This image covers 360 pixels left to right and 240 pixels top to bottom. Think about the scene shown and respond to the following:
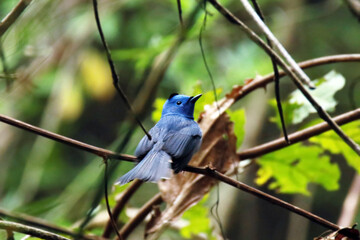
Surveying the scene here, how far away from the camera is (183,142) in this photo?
7.71 feet

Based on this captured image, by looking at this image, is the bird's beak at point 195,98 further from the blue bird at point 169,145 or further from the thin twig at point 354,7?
the thin twig at point 354,7

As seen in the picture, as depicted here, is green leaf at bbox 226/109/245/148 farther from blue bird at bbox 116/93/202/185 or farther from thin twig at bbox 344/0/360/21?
thin twig at bbox 344/0/360/21

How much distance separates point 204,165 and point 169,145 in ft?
0.65

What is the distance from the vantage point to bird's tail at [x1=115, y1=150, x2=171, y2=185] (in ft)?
6.27

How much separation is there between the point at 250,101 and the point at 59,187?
2.20 m

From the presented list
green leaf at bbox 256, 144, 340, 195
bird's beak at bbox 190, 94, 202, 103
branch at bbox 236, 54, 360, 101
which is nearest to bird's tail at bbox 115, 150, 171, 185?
A: bird's beak at bbox 190, 94, 202, 103

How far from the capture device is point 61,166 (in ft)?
19.0

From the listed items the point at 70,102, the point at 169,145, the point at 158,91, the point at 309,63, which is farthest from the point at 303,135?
the point at 70,102

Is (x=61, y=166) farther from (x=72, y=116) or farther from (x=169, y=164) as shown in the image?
(x=169, y=164)

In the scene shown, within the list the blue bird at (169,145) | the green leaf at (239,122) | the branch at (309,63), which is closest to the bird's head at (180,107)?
the blue bird at (169,145)

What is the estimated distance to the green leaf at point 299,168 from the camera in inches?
101

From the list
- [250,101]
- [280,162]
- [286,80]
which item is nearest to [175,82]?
[250,101]

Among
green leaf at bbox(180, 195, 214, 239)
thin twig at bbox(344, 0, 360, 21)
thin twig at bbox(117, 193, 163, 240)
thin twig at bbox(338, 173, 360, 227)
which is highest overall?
thin twig at bbox(344, 0, 360, 21)

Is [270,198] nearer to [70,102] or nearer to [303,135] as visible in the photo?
[303,135]
